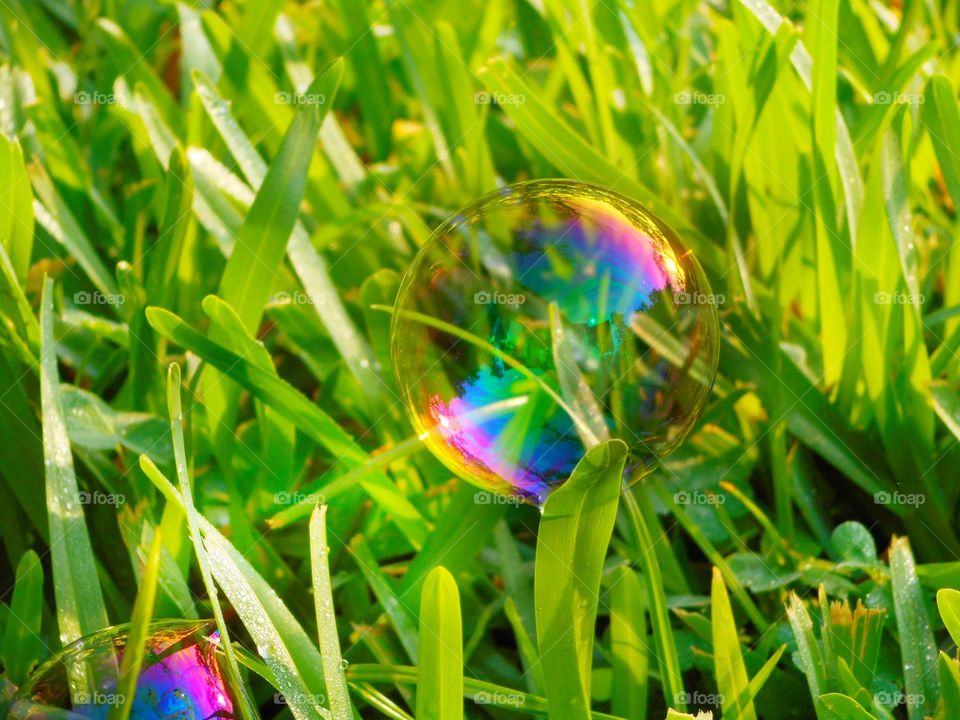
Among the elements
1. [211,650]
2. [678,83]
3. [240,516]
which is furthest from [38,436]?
[678,83]

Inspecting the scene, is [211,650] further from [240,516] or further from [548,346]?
[548,346]

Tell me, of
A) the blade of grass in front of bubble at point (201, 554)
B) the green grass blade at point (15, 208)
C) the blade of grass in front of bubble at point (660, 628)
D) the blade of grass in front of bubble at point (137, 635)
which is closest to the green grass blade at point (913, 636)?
the blade of grass in front of bubble at point (660, 628)

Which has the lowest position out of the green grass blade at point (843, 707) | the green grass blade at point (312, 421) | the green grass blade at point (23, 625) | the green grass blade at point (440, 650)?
the green grass blade at point (843, 707)

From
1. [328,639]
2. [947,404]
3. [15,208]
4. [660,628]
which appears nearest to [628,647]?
[660,628]

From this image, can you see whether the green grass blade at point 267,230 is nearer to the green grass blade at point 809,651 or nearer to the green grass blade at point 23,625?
the green grass blade at point 23,625

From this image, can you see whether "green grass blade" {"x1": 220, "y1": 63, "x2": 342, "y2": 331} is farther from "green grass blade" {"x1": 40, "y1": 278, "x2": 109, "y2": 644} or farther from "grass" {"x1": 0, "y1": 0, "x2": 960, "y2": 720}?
"green grass blade" {"x1": 40, "y1": 278, "x2": 109, "y2": 644}

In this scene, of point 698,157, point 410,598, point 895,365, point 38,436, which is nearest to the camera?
point 410,598
